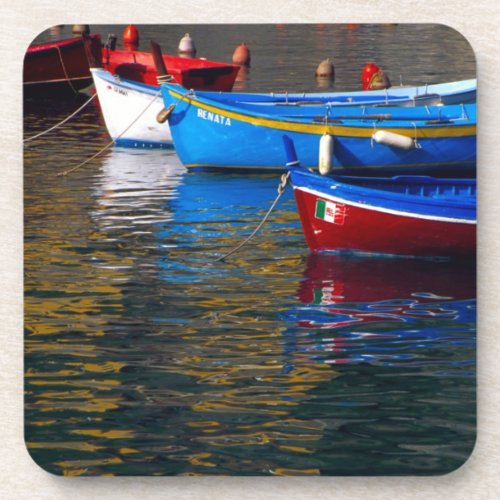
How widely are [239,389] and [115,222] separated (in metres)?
1.56

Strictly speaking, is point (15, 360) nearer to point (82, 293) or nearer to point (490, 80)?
point (82, 293)

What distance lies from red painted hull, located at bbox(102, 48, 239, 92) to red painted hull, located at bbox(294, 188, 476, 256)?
2.68 feet

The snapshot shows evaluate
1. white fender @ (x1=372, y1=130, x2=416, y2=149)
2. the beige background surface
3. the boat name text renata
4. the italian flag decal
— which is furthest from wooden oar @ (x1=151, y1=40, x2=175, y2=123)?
white fender @ (x1=372, y1=130, x2=416, y2=149)

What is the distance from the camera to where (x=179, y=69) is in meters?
7.82

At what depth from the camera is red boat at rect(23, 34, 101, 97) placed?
6.10 m

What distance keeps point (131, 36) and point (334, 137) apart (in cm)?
284

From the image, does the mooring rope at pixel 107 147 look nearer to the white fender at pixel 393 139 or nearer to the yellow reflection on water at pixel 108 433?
the white fender at pixel 393 139

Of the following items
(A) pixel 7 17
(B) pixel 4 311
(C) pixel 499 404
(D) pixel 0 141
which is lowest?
(C) pixel 499 404

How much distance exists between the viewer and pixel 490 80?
5.88 meters

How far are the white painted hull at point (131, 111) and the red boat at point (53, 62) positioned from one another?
0.68 metres

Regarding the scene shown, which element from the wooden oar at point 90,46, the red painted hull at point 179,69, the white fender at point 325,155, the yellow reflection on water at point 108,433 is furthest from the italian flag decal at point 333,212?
the yellow reflection on water at point 108,433

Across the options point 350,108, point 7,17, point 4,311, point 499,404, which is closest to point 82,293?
point 4,311

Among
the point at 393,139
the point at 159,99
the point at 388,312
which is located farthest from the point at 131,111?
the point at 388,312

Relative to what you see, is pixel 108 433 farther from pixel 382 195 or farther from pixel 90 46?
pixel 382 195
